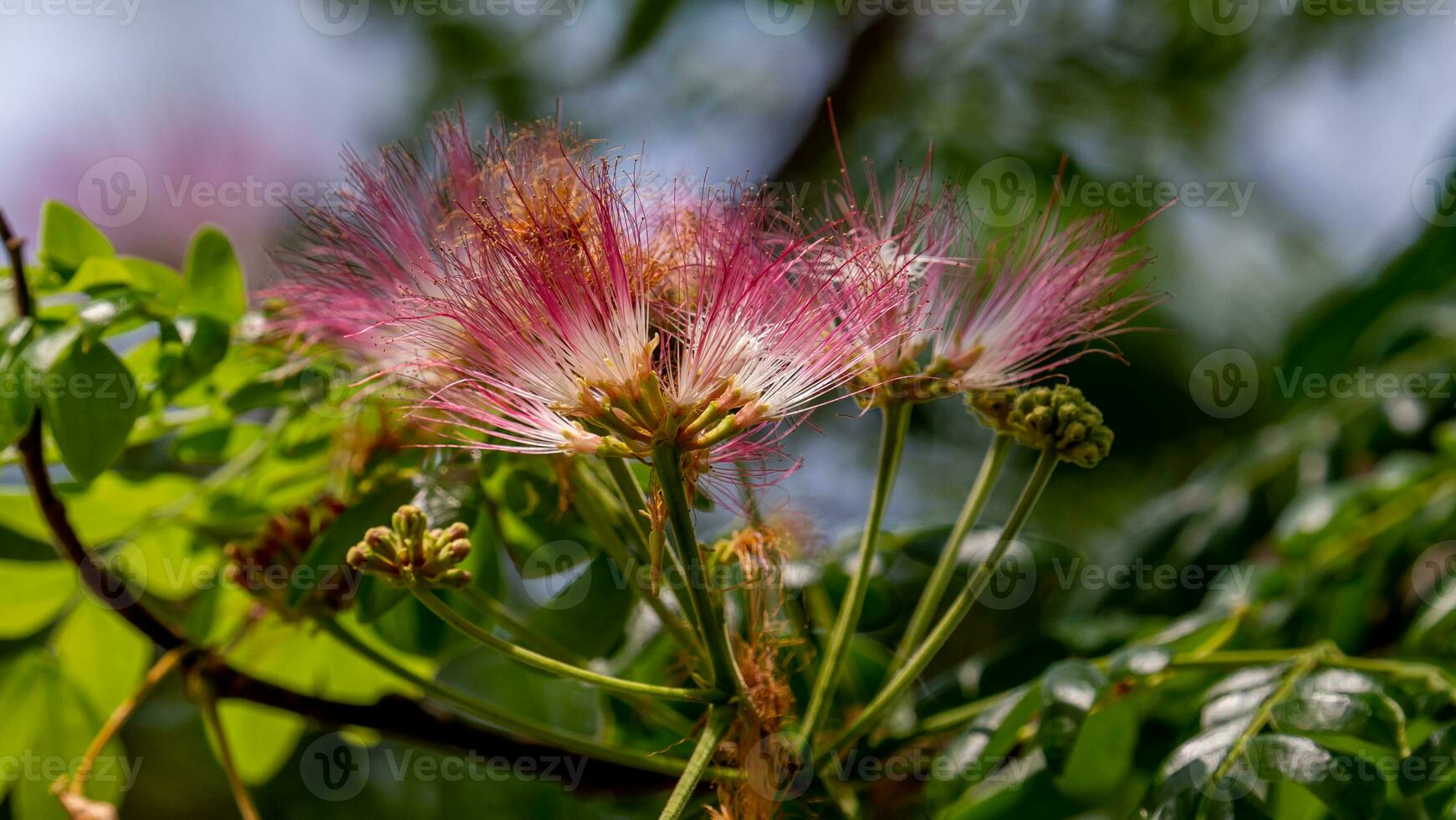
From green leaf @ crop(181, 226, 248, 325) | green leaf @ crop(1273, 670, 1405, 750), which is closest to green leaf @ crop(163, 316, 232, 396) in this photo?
green leaf @ crop(181, 226, 248, 325)

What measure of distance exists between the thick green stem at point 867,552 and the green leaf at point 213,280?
0.79 meters

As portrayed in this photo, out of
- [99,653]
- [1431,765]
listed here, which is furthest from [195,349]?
[1431,765]

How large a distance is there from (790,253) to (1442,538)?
1297mm

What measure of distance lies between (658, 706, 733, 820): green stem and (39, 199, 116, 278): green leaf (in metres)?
0.94

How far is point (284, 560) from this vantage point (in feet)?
4.14

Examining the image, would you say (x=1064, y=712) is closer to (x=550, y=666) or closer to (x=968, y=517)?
(x=968, y=517)

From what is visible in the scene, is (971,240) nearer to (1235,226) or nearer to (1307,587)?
(1307,587)

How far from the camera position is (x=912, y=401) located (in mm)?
1099

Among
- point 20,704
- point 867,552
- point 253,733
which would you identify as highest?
point 867,552

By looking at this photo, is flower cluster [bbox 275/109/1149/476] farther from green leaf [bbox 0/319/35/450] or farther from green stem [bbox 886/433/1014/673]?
green leaf [bbox 0/319/35/450]

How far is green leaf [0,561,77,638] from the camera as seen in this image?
1.56 m

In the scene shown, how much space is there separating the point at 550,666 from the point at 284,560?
504 millimetres

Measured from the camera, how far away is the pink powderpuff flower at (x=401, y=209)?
3.65 ft

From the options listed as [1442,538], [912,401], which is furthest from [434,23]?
[1442,538]
